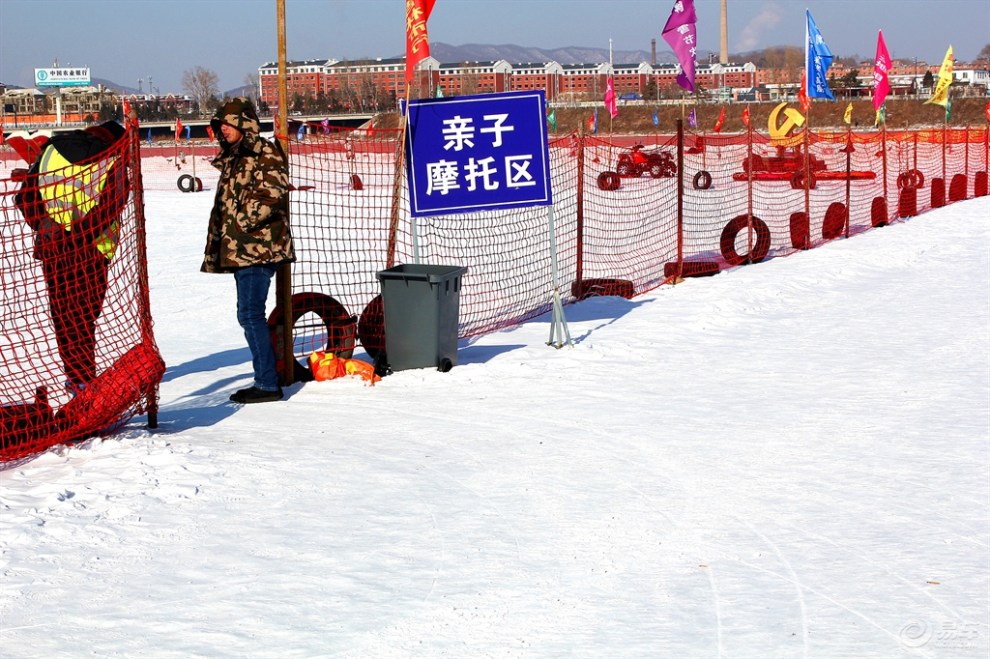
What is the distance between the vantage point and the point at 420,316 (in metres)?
8.71

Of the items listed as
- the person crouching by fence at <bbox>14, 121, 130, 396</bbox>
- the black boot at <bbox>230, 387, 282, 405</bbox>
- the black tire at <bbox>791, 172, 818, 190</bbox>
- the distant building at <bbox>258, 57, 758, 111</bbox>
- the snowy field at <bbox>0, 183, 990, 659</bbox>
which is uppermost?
the distant building at <bbox>258, 57, 758, 111</bbox>

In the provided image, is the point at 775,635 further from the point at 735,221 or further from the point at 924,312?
the point at 735,221

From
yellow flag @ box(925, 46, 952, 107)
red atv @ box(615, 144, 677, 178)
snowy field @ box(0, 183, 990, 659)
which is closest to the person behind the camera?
snowy field @ box(0, 183, 990, 659)

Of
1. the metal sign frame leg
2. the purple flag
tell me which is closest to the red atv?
the purple flag

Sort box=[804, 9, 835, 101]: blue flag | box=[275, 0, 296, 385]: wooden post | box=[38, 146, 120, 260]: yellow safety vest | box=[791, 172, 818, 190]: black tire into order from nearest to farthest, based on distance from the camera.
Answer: box=[38, 146, 120, 260]: yellow safety vest → box=[275, 0, 296, 385]: wooden post → box=[804, 9, 835, 101]: blue flag → box=[791, 172, 818, 190]: black tire

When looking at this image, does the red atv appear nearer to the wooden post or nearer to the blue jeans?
the wooden post

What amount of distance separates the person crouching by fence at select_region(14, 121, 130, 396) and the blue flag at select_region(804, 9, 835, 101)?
18.2 m

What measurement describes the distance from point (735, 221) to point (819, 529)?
1110cm

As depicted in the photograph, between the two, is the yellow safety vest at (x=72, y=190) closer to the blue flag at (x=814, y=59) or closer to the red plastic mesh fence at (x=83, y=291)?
the red plastic mesh fence at (x=83, y=291)

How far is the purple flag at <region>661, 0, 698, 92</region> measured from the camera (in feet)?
55.1

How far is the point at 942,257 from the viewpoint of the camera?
52.5ft

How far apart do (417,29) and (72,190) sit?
3429mm

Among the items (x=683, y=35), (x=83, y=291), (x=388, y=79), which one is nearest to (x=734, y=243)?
(x=683, y=35)

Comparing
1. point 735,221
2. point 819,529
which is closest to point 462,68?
point 735,221
